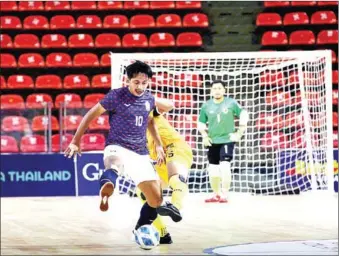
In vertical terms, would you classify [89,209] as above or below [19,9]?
below

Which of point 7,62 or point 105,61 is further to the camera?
point 7,62

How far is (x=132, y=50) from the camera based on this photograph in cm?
1380

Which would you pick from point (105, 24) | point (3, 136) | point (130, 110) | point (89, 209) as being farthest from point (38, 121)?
point (130, 110)

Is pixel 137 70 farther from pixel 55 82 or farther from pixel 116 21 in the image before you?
pixel 116 21

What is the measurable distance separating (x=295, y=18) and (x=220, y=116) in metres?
5.81

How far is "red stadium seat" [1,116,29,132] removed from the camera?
1016 centimetres

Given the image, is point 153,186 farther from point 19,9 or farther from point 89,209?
point 19,9

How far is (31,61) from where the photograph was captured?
13.5m

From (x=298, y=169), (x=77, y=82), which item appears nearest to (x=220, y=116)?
(x=298, y=169)

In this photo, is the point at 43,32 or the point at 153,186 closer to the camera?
the point at 153,186

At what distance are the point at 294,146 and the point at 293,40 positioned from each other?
3110mm

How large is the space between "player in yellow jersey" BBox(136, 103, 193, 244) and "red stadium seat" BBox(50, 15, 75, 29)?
9.06 meters

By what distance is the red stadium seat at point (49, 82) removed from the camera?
43.0 feet

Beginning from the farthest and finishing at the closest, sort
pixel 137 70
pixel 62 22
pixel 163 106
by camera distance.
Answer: pixel 62 22, pixel 163 106, pixel 137 70
